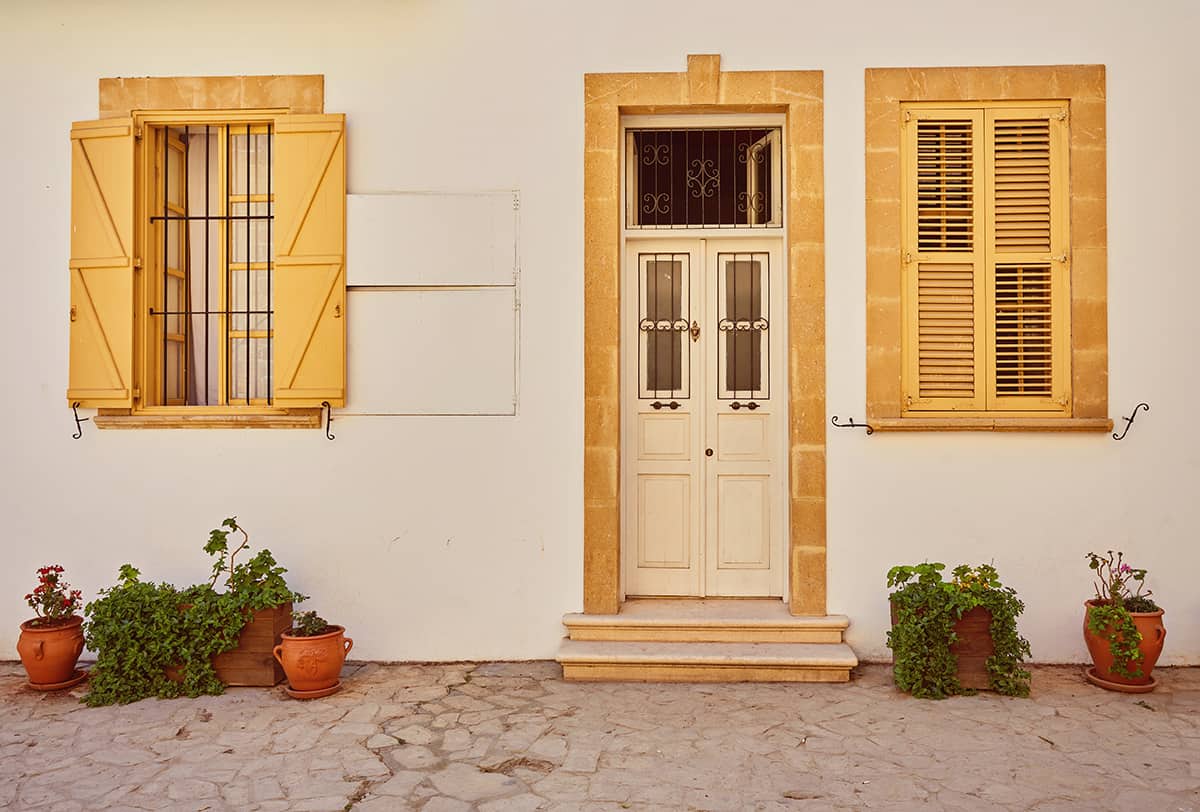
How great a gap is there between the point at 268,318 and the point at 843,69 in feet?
12.5

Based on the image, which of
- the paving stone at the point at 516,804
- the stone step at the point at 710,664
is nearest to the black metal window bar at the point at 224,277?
the stone step at the point at 710,664

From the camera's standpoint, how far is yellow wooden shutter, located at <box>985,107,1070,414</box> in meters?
5.61

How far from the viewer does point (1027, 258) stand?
5621 millimetres

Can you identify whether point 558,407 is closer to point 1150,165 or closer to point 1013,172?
point 1013,172

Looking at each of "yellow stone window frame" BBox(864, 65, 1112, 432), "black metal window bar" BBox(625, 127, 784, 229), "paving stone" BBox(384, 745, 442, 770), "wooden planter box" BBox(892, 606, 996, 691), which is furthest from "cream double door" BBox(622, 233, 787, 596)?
"paving stone" BBox(384, 745, 442, 770)

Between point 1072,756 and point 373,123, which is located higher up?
point 373,123

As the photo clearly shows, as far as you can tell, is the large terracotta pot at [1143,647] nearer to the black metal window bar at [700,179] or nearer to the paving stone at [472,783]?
the black metal window bar at [700,179]

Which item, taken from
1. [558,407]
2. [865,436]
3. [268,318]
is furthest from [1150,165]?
[268,318]

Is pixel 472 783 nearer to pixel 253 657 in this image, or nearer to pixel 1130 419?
pixel 253 657

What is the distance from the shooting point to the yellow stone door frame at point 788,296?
560cm

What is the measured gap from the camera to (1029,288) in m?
5.63

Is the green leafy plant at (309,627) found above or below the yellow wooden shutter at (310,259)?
below

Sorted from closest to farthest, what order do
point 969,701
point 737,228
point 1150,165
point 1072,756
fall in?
point 1072,756, point 969,701, point 1150,165, point 737,228

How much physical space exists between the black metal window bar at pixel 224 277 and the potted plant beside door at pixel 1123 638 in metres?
4.99
